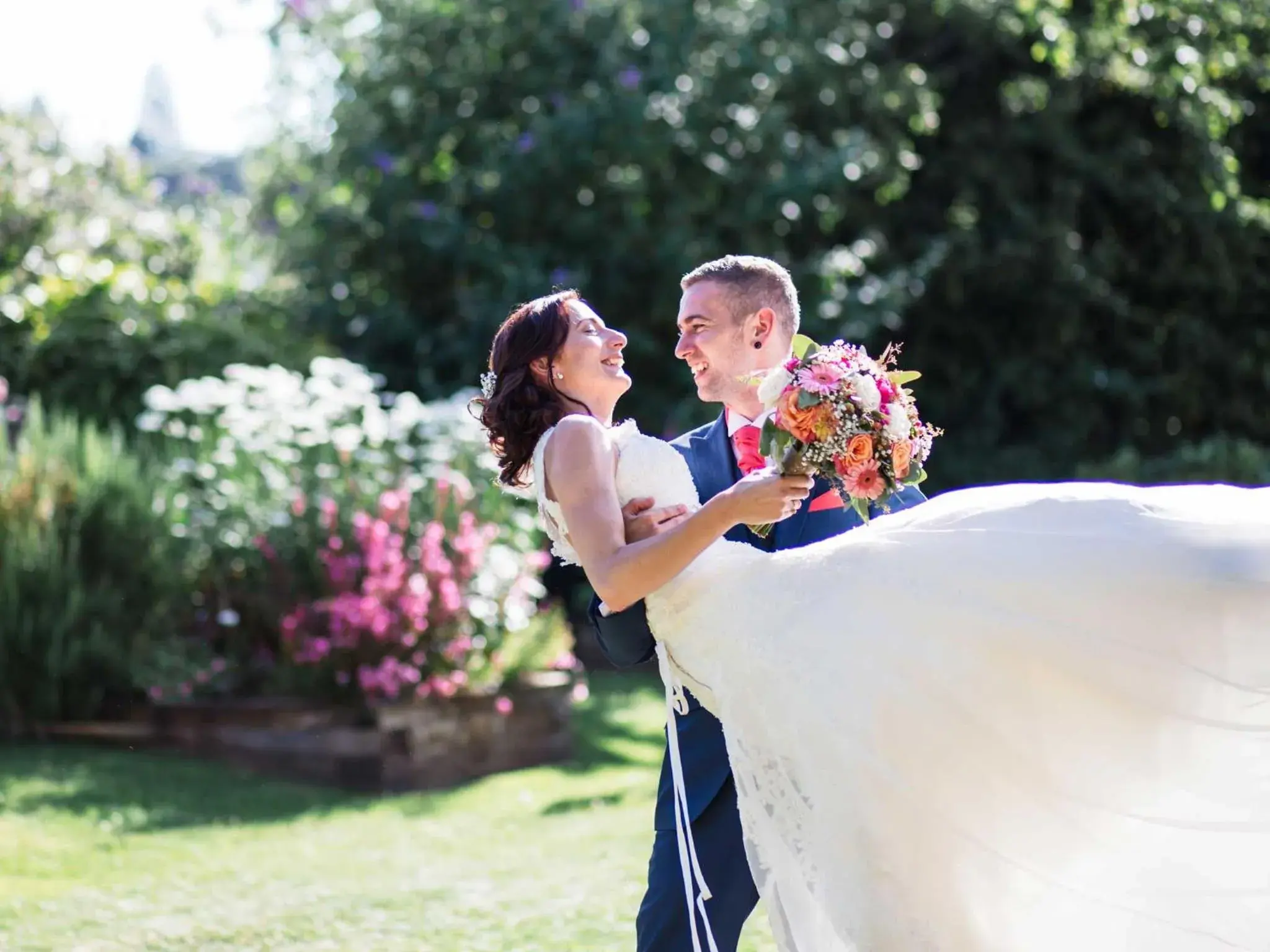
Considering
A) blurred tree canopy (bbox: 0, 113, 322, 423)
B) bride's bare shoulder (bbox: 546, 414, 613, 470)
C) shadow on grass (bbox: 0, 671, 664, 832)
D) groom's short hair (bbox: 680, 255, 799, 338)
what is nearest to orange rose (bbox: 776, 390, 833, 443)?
A: bride's bare shoulder (bbox: 546, 414, 613, 470)

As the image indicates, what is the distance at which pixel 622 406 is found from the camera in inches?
479

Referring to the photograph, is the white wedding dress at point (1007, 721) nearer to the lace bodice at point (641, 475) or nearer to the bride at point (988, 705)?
the bride at point (988, 705)

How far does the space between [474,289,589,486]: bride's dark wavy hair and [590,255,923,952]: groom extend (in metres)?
0.32

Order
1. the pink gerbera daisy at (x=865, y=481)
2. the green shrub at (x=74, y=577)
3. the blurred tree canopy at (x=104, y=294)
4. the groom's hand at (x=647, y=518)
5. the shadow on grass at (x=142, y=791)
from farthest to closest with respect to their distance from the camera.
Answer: the blurred tree canopy at (x=104, y=294) → the green shrub at (x=74, y=577) → the shadow on grass at (x=142, y=791) → the groom's hand at (x=647, y=518) → the pink gerbera daisy at (x=865, y=481)

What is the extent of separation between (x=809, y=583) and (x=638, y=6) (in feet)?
34.0

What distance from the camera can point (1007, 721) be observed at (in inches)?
126

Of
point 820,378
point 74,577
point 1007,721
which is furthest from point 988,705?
point 74,577

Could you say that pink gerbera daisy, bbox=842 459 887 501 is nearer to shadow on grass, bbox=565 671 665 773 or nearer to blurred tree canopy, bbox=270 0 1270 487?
shadow on grass, bbox=565 671 665 773

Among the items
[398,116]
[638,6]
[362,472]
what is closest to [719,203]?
[638,6]

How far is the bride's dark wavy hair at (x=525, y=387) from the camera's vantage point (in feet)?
11.6

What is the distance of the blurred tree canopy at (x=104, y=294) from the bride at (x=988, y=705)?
8144mm

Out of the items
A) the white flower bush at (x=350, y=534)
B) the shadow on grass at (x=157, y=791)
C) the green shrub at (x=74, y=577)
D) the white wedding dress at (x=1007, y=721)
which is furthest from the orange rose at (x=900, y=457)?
the green shrub at (x=74, y=577)

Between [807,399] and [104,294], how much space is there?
29.5ft

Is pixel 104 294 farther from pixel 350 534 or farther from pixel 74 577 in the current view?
pixel 350 534
